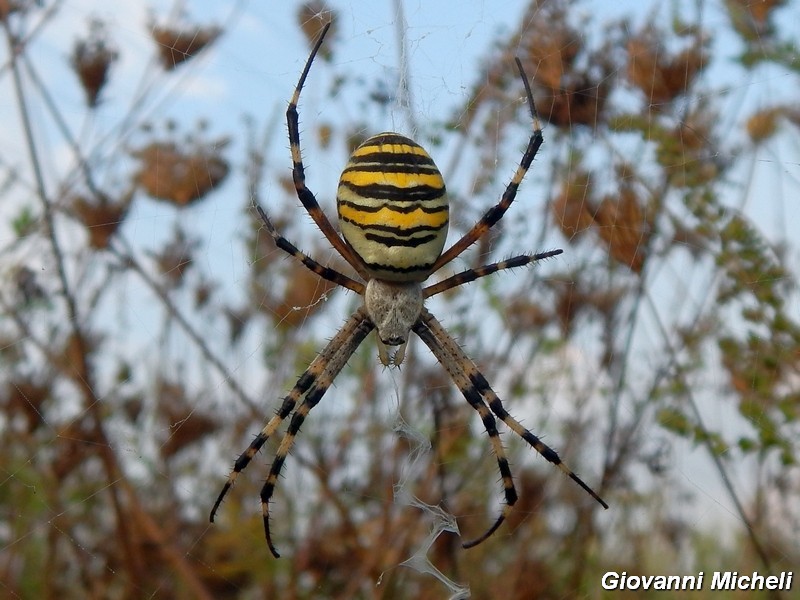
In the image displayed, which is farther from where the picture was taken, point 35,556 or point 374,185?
point 35,556

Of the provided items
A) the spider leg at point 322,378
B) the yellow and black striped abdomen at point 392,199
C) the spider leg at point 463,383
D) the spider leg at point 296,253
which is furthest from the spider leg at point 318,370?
the yellow and black striped abdomen at point 392,199

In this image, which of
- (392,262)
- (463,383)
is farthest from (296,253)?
(463,383)

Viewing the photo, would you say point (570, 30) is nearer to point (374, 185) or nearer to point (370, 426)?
point (374, 185)

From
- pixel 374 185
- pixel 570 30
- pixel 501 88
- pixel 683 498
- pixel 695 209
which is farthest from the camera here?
Result: pixel 683 498

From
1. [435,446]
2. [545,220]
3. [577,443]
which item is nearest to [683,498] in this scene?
[577,443]

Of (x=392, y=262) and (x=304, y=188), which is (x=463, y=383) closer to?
(x=392, y=262)

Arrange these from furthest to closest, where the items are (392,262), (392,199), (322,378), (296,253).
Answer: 1. (322,378)
2. (296,253)
3. (392,262)
4. (392,199)

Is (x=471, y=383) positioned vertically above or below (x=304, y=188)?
below

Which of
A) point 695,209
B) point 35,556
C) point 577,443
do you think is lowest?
point 35,556
